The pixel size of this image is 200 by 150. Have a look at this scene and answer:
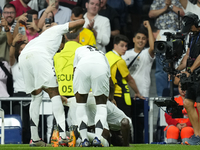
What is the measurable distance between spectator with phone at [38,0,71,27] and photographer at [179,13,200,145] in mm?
3278

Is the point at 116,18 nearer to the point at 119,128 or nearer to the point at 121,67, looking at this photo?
the point at 121,67

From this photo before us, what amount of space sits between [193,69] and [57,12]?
3988 mm

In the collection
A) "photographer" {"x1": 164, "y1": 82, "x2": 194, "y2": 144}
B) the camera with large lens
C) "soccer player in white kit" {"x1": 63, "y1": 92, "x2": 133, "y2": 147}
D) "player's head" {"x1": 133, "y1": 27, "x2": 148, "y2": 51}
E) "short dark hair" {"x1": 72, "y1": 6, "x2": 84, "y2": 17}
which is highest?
"short dark hair" {"x1": 72, "y1": 6, "x2": 84, "y2": 17}

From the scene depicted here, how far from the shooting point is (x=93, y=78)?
6.23 meters

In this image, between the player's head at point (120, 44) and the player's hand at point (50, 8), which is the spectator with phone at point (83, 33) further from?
the player's hand at point (50, 8)

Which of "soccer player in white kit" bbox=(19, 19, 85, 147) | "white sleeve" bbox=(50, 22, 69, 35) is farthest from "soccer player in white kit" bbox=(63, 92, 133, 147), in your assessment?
"white sleeve" bbox=(50, 22, 69, 35)

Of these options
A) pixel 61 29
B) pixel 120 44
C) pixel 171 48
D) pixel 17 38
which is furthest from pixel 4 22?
pixel 171 48

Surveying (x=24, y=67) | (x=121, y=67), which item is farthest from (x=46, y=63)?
(x=121, y=67)

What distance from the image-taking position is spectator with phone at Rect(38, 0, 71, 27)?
965 cm

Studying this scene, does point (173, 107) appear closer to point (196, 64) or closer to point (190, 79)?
point (190, 79)

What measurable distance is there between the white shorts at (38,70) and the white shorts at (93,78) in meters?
0.43

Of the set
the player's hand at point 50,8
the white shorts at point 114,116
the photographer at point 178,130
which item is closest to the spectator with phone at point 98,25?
the player's hand at point 50,8

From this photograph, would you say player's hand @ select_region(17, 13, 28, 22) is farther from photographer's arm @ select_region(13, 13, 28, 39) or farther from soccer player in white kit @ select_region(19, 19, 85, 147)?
soccer player in white kit @ select_region(19, 19, 85, 147)

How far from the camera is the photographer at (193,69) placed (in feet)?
23.0
